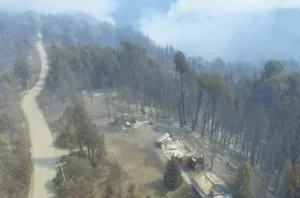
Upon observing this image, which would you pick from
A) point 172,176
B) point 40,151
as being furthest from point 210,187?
point 40,151

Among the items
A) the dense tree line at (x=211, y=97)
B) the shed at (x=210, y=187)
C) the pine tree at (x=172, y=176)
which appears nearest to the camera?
the shed at (x=210, y=187)

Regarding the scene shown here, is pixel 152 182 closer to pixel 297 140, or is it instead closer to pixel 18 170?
pixel 18 170

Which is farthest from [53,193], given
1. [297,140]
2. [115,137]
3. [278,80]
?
[278,80]

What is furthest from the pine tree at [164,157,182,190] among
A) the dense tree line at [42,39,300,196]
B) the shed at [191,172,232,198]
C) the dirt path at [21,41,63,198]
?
the dense tree line at [42,39,300,196]

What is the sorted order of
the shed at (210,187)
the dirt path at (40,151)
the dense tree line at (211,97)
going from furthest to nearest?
the dense tree line at (211,97) < the dirt path at (40,151) < the shed at (210,187)

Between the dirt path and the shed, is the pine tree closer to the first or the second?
the shed

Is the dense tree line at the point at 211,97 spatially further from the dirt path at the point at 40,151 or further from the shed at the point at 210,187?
the shed at the point at 210,187

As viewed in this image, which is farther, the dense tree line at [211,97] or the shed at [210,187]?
the dense tree line at [211,97]

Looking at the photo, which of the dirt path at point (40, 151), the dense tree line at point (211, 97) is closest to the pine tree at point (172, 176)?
the dirt path at point (40, 151)

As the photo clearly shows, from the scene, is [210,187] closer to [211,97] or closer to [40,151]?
[211,97]

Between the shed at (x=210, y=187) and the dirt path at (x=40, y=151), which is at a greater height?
the dirt path at (x=40, y=151)
